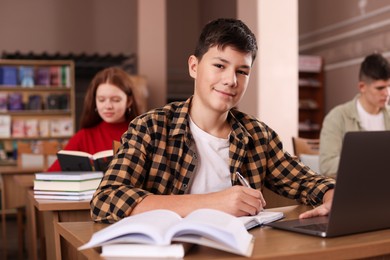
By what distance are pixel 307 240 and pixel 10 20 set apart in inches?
376

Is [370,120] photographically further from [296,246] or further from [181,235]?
[181,235]

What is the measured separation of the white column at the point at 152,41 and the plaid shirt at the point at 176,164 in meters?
6.29

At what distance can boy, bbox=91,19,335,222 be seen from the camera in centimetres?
181

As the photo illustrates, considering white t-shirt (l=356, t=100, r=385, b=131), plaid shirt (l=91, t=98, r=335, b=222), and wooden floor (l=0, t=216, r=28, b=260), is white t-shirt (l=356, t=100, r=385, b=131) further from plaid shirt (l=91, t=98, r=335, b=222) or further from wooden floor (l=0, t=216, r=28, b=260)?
wooden floor (l=0, t=216, r=28, b=260)

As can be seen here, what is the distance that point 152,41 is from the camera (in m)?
8.27

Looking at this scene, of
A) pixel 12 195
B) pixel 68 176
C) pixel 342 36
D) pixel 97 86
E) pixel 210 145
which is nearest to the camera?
pixel 210 145

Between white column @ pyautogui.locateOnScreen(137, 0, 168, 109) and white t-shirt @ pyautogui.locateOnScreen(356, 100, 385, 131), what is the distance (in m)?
4.69

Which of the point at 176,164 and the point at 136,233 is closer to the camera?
the point at 136,233

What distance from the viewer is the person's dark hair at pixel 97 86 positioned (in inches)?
144

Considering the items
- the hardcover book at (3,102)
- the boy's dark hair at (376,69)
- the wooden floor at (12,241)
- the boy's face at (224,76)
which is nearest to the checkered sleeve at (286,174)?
the boy's face at (224,76)

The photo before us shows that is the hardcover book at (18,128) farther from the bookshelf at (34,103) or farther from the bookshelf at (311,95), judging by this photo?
the bookshelf at (311,95)

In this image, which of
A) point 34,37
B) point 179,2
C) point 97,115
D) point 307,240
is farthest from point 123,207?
point 179,2

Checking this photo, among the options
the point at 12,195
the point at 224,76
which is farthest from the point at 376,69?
the point at 12,195

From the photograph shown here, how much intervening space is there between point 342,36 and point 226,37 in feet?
21.4
